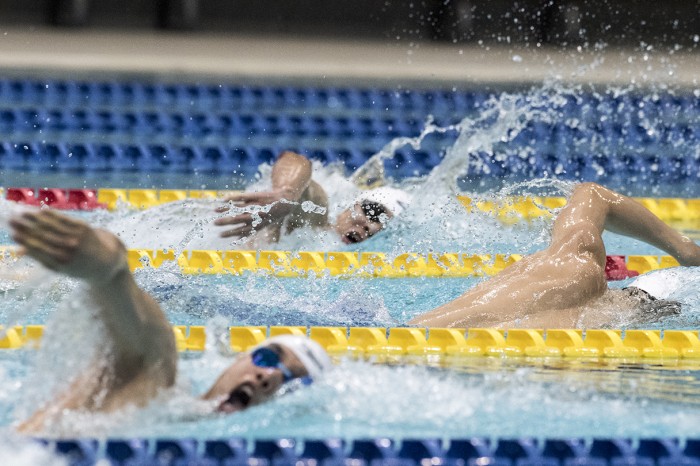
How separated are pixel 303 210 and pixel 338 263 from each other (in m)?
0.27

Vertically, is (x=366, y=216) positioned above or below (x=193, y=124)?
below

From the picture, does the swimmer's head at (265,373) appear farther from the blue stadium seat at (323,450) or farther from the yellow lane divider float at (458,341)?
the yellow lane divider float at (458,341)

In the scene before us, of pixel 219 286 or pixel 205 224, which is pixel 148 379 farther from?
pixel 205 224

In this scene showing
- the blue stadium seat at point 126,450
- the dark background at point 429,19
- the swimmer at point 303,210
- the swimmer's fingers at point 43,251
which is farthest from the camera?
the dark background at point 429,19

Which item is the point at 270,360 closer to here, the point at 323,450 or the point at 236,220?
the point at 323,450

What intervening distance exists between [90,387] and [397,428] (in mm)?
707

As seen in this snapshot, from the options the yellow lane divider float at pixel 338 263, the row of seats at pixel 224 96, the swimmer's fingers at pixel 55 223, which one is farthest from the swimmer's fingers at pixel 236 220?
the row of seats at pixel 224 96

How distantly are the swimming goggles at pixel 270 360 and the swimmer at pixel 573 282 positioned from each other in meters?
1.05

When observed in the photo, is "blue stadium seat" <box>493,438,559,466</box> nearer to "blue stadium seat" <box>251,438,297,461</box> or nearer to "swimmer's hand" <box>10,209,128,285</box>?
"blue stadium seat" <box>251,438,297,461</box>

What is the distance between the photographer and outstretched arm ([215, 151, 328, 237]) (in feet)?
12.6

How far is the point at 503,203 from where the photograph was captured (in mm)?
5492

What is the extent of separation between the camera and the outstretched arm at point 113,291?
74.3 inches

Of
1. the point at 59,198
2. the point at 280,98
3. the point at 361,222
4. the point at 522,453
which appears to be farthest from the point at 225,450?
the point at 280,98

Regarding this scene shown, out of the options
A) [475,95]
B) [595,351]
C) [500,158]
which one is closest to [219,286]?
[595,351]
